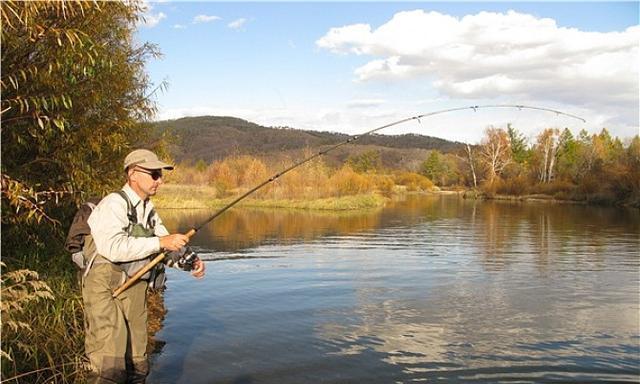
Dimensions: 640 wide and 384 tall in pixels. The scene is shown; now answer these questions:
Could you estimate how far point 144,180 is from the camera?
4203 millimetres

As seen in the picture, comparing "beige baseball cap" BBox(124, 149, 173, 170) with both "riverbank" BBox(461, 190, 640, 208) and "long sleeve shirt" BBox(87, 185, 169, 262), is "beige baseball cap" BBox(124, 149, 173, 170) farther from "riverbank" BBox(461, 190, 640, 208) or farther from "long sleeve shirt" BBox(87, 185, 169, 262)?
"riverbank" BBox(461, 190, 640, 208)

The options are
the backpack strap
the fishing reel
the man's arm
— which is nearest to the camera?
the man's arm

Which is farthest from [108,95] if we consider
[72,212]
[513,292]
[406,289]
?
[513,292]

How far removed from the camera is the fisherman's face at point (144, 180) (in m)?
4.18

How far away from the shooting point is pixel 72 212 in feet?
30.4

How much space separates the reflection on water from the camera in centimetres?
694

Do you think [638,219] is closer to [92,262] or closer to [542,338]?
[542,338]

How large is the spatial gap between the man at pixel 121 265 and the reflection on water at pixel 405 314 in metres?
2.51

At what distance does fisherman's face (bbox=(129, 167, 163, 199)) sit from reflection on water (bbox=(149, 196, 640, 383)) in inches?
124

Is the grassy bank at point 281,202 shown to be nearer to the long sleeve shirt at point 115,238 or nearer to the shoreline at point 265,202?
the shoreline at point 265,202

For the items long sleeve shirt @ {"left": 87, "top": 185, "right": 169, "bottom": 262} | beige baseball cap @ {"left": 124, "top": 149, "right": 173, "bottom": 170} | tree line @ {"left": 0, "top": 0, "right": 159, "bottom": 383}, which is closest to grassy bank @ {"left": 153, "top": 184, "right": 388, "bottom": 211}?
tree line @ {"left": 0, "top": 0, "right": 159, "bottom": 383}

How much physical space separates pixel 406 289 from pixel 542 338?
12.9 ft

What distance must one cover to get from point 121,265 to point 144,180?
0.64 metres

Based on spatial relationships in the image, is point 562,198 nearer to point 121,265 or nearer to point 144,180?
point 144,180
